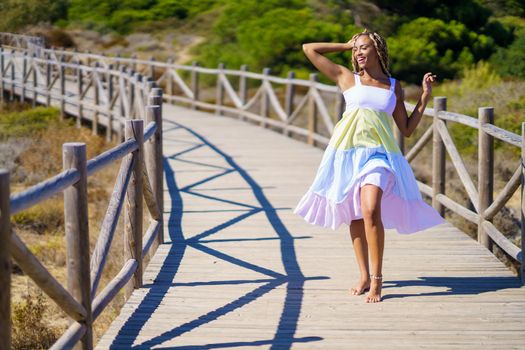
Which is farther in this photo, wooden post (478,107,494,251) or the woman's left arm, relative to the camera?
wooden post (478,107,494,251)

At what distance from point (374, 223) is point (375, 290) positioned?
432 millimetres

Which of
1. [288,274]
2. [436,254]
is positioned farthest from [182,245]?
[436,254]

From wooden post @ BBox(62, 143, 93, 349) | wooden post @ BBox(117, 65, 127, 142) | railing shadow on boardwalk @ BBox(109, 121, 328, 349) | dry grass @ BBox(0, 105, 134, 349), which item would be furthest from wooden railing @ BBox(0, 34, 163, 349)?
wooden post @ BBox(117, 65, 127, 142)

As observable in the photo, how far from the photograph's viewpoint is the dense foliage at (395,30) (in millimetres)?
28828

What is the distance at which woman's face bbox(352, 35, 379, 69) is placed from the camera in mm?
5953

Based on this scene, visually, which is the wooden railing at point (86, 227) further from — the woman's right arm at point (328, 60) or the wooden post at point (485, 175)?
the wooden post at point (485, 175)

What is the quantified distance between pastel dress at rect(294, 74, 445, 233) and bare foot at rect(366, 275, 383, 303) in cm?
41

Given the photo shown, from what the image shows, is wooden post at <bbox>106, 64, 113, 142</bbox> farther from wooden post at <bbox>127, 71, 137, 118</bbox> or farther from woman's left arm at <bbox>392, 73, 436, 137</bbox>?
woman's left arm at <bbox>392, 73, 436, 137</bbox>

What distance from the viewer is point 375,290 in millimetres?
6074

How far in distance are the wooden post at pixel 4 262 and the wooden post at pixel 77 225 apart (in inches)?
36.7

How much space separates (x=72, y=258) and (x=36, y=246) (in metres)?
7.26

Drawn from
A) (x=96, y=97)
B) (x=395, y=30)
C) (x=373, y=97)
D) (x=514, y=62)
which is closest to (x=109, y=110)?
(x=96, y=97)

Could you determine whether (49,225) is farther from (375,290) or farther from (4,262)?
(4,262)

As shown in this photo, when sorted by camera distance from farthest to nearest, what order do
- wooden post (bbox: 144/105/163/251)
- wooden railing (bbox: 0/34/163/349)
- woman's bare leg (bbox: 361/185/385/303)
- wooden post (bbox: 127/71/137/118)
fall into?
wooden post (bbox: 127/71/137/118) < wooden post (bbox: 144/105/163/251) < woman's bare leg (bbox: 361/185/385/303) < wooden railing (bbox: 0/34/163/349)
